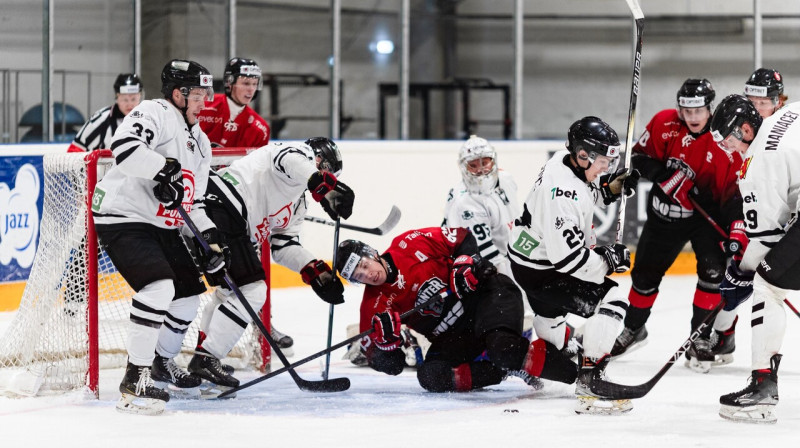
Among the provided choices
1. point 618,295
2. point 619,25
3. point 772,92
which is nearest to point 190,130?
point 618,295

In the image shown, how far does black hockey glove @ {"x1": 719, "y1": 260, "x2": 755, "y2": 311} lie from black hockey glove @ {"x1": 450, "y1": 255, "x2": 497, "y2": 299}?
2.49 feet

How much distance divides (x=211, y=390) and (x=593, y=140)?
59.9 inches

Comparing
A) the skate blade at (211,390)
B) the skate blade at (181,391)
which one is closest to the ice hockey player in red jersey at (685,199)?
the skate blade at (211,390)

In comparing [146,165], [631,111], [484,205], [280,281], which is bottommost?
[280,281]

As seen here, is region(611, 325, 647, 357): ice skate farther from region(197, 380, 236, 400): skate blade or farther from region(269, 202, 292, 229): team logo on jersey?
region(197, 380, 236, 400): skate blade

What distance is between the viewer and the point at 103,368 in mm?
4367

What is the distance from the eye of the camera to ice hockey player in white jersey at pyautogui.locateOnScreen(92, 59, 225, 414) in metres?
3.49

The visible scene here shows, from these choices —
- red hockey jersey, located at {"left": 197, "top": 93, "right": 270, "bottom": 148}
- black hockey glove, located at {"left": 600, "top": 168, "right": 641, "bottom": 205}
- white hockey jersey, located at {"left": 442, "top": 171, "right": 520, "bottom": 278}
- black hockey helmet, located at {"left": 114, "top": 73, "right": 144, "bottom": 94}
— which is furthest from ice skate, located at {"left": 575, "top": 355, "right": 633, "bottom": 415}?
black hockey helmet, located at {"left": 114, "top": 73, "right": 144, "bottom": 94}

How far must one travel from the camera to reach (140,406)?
353cm

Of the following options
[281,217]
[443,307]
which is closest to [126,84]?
[281,217]

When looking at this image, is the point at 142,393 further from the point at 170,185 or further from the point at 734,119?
the point at 734,119

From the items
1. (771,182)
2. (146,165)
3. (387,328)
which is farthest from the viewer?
(387,328)

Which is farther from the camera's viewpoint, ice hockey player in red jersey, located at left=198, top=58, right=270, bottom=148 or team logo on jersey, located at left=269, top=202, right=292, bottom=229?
ice hockey player in red jersey, located at left=198, top=58, right=270, bottom=148

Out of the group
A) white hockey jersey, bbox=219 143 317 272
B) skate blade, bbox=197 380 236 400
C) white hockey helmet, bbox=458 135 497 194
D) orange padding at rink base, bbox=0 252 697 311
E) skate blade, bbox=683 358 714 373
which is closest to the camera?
skate blade, bbox=197 380 236 400
